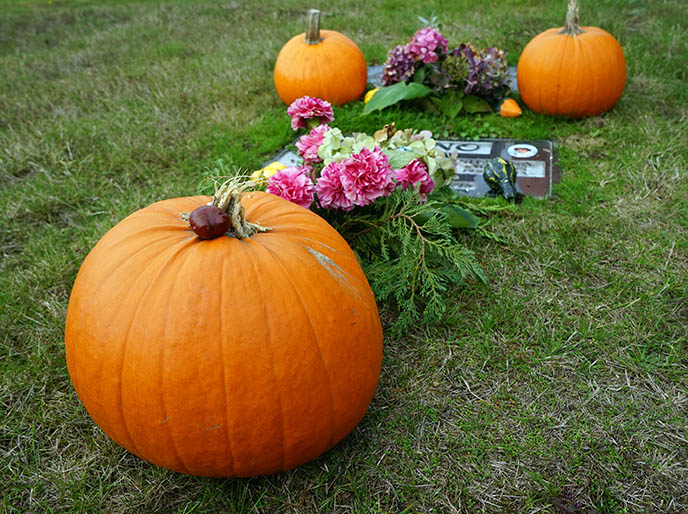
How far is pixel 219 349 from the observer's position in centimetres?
160

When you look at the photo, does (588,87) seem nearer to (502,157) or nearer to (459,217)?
(502,157)

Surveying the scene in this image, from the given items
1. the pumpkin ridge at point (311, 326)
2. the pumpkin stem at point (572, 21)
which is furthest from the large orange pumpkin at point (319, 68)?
the pumpkin ridge at point (311, 326)

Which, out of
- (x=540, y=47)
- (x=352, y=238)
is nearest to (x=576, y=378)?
(x=352, y=238)

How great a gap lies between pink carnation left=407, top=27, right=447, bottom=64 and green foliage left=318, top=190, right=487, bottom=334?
6.39 ft

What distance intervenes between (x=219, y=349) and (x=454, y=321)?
1294 mm

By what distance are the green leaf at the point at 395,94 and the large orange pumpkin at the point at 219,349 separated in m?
2.82

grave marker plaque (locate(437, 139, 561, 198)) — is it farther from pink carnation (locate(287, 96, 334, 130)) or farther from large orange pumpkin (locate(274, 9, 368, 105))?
large orange pumpkin (locate(274, 9, 368, 105))

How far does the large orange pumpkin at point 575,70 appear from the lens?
4.06m

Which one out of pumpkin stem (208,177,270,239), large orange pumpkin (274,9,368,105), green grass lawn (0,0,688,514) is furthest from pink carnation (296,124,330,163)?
large orange pumpkin (274,9,368,105)

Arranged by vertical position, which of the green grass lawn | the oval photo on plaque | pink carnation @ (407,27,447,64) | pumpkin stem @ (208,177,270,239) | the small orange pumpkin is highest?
pink carnation @ (407,27,447,64)

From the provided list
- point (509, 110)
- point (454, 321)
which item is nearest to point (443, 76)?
point (509, 110)

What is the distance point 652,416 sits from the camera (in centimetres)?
205

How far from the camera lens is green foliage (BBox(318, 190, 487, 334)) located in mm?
2488

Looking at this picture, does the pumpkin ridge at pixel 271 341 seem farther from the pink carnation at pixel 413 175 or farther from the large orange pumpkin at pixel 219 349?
the pink carnation at pixel 413 175
